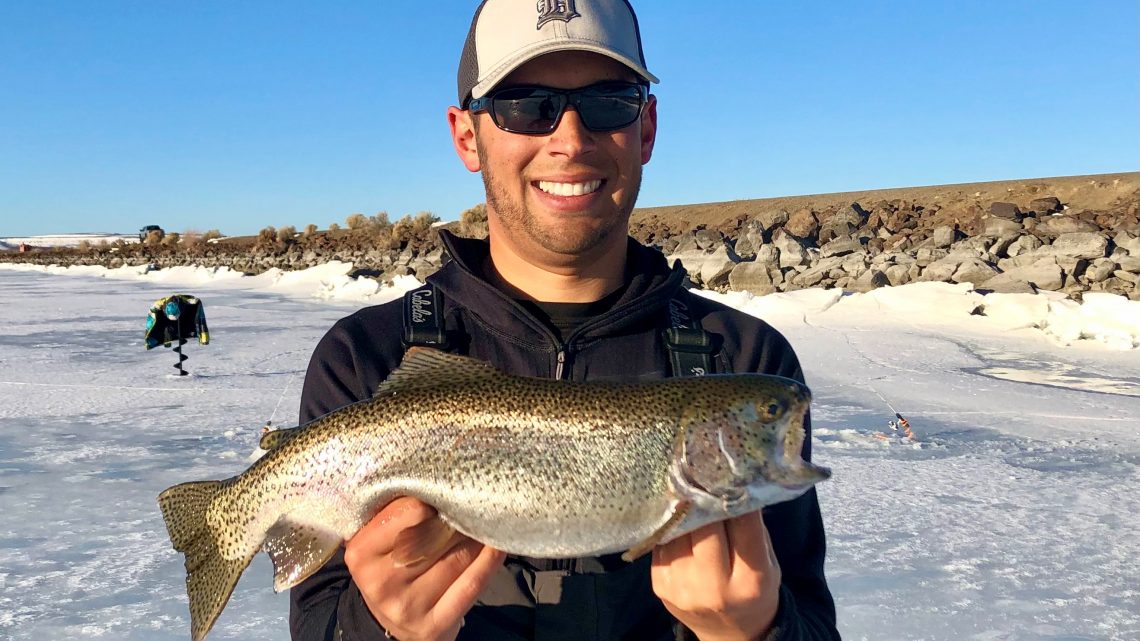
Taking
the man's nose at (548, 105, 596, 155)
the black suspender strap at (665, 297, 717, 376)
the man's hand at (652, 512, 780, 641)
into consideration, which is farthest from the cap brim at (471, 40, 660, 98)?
the man's hand at (652, 512, 780, 641)

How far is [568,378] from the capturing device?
241cm

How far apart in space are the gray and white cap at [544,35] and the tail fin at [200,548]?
56.8 inches

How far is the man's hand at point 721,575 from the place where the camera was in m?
1.87

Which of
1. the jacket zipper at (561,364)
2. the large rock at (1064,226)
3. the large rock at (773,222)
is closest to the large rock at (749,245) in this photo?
the large rock at (773,222)

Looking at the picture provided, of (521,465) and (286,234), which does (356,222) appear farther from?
(521,465)

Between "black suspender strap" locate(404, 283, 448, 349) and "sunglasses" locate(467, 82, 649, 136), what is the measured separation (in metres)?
0.58

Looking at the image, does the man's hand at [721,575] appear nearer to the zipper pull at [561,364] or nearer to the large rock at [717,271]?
the zipper pull at [561,364]

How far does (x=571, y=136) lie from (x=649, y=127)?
1.65 feet

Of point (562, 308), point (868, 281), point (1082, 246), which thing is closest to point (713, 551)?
point (562, 308)

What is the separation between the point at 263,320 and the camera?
15156 millimetres

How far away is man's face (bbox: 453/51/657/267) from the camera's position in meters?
2.42

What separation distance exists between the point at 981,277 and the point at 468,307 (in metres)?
13.4

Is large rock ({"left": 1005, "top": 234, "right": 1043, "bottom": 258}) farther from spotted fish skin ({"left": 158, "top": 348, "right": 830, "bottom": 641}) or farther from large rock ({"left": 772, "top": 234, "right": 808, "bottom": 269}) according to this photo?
spotted fish skin ({"left": 158, "top": 348, "right": 830, "bottom": 641})

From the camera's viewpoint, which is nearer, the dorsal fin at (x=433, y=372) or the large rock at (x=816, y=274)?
the dorsal fin at (x=433, y=372)
